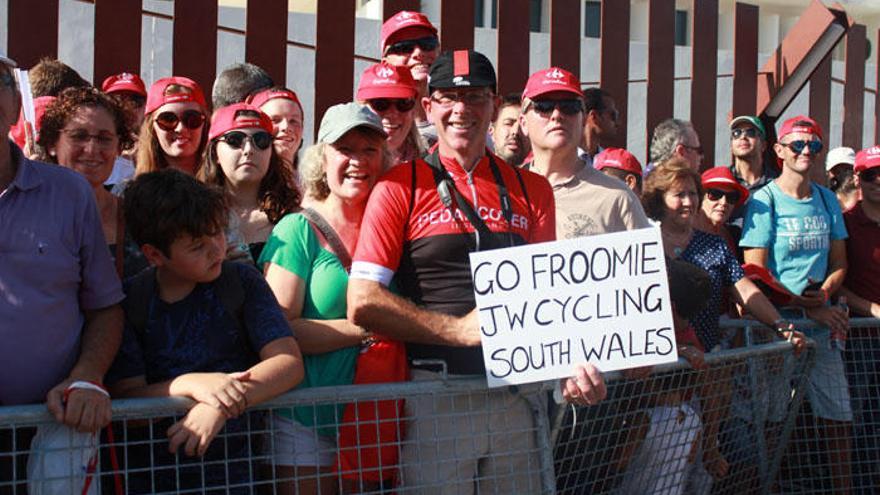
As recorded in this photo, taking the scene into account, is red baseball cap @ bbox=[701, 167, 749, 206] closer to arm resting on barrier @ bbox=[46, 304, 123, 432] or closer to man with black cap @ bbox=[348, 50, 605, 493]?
man with black cap @ bbox=[348, 50, 605, 493]

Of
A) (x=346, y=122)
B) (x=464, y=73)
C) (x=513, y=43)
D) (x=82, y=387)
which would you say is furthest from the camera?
(x=513, y=43)

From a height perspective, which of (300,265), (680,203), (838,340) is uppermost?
(680,203)

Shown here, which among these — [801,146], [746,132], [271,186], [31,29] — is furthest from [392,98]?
[746,132]

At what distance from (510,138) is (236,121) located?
2006 millimetres

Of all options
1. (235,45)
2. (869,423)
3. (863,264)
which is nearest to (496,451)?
(869,423)

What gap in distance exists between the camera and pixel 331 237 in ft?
11.9

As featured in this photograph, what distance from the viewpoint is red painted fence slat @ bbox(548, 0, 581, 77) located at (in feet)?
23.8

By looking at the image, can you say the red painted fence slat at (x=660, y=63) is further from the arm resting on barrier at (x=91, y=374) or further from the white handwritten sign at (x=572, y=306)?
the arm resting on barrier at (x=91, y=374)

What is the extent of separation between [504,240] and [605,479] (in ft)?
3.00

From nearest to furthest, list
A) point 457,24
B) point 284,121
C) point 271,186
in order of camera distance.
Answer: point 271,186 → point 284,121 → point 457,24

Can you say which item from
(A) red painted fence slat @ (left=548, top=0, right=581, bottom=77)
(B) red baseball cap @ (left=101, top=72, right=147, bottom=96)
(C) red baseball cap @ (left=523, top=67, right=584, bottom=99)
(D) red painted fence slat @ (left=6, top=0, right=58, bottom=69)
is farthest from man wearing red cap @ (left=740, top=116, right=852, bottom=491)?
(D) red painted fence slat @ (left=6, top=0, right=58, bottom=69)

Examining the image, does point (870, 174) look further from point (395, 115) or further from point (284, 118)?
point (284, 118)

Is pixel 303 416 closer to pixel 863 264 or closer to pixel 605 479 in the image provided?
pixel 605 479

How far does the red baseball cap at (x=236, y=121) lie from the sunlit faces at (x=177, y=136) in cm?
18
